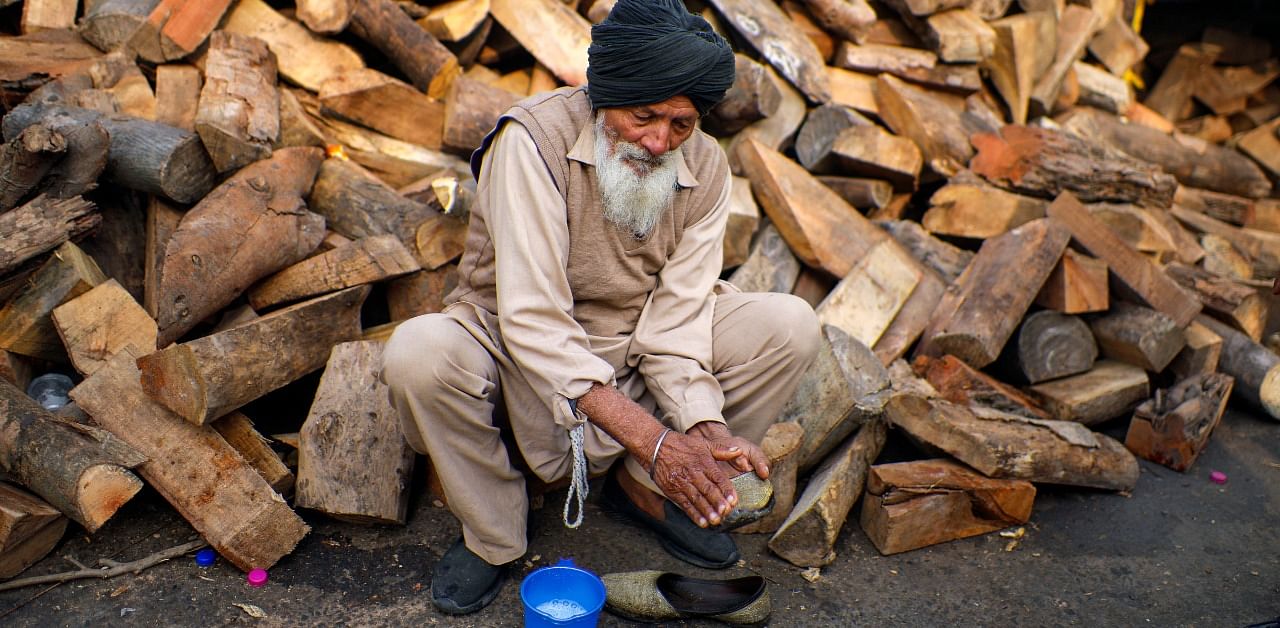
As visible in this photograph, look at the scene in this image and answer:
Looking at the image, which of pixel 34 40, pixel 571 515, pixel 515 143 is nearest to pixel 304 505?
pixel 571 515

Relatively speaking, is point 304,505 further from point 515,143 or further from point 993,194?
point 993,194

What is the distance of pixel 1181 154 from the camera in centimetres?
605

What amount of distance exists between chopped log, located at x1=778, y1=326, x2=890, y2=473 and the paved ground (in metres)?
0.31

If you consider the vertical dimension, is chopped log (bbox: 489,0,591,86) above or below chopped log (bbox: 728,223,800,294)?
above

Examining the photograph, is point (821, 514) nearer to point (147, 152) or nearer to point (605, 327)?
point (605, 327)

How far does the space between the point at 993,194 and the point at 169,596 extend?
3717 mm

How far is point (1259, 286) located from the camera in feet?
14.6

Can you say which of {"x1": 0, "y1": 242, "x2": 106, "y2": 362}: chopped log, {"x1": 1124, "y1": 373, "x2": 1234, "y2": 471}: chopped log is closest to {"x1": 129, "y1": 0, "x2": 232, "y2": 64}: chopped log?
{"x1": 0, "y1": 242, "x2": 106, "y2": 362}: chopped log

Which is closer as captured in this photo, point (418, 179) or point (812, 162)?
point (418, 179)

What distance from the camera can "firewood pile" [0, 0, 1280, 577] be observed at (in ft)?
8.87

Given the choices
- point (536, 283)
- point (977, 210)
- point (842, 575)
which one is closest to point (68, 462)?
point (536, 283)

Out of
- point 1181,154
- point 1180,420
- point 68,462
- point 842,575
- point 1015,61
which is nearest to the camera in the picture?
point 68,462

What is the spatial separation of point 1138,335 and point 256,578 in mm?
3576

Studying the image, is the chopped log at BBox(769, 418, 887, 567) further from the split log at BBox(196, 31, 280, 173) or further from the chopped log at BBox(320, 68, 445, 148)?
the split log at BBox(196, 31, 280, 173)
